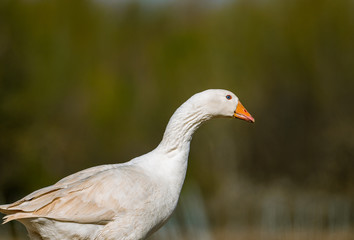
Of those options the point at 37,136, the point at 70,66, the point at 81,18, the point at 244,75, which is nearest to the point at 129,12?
the point at 81,18

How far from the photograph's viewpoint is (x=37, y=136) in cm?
1905

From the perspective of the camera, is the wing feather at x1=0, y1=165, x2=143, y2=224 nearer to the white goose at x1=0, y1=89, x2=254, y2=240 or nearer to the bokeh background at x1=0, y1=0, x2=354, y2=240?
the white goose at x1=0, y1=89, x2=254, y2=240

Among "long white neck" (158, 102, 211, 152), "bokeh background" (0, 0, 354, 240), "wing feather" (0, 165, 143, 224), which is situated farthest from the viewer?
"bokeh background" (0, 0, 354, 240)

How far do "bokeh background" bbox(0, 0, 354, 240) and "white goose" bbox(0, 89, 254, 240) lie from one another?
7376mm

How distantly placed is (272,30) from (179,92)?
5448 millimetres

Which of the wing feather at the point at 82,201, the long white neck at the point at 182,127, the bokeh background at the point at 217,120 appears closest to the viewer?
the wing feather at the point at 82,201

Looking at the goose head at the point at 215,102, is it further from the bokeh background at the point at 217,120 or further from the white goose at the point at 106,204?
the bokeh background at the point at 217,120

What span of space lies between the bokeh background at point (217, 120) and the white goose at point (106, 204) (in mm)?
7376

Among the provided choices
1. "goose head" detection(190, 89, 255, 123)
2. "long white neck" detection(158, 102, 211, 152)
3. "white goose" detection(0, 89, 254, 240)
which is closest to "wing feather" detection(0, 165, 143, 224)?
"white goose" detection(0, 89, 254, 240)

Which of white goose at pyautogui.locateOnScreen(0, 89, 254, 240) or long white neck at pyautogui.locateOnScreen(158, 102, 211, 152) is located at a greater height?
long white neck at pyautogui.locateOnScreen(158, 102, 211, 152)

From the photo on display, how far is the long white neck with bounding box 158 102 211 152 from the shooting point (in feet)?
16.2

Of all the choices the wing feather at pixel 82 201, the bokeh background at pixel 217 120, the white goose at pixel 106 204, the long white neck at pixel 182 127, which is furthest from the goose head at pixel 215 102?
the bokeh background at pixel 217 120

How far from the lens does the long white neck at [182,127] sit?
494 cm

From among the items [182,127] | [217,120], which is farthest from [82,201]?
[217,120]
